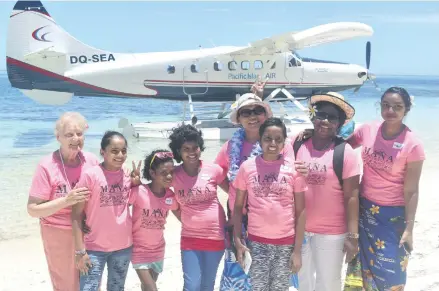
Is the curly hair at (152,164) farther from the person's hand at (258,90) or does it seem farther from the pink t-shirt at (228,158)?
the person's hand at (258,90)

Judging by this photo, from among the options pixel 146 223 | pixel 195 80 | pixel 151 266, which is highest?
pixel 195 80

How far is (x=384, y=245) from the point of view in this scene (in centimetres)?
278

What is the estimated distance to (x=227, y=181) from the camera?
3.07 meters

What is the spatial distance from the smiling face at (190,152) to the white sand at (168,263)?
125 centimetres

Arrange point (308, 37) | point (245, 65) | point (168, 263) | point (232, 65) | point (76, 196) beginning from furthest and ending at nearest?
point (245, 65) < point (232, 65) < point (308, 37) < point (168, 263) < point (76, 196)

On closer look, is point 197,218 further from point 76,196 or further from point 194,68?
point 194,68

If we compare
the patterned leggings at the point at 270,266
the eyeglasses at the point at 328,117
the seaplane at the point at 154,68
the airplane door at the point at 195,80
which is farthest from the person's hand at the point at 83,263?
the airplane door at the point at 195,80

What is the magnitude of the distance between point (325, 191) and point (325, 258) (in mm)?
409

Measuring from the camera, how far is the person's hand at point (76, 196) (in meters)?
2.61

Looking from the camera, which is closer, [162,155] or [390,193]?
[390,193]

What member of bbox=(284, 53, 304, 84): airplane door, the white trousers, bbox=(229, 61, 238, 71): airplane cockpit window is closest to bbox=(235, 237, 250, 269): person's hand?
the white trousers

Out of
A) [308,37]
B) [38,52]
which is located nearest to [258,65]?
[308,37]

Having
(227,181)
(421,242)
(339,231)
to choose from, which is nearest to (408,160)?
(339,231)

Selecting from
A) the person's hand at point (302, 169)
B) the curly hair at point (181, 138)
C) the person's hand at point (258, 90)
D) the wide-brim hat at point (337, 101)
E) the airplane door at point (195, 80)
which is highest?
the airplane door at point (195, 80)
